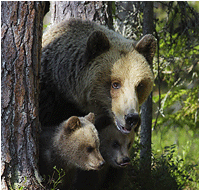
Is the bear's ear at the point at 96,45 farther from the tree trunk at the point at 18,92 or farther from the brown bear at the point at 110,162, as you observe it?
the brown bear at the point at 110,162

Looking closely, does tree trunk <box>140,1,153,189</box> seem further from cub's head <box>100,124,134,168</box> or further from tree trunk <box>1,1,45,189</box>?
tree trunk <box>1,1,45,189</box>

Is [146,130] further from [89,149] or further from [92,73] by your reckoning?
[89,149]

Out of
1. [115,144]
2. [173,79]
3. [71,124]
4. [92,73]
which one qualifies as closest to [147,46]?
[92,73]

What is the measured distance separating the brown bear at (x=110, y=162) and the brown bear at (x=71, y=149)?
51cm

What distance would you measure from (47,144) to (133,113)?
1.31 m

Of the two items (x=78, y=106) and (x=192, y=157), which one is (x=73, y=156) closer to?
(x=78, y=106)

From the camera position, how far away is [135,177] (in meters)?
6.12

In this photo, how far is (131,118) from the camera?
4098 millimetres

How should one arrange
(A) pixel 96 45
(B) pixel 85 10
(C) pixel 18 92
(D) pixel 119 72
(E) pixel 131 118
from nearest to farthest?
(C) pixel 18 92, (E) pixel 131 118, (D) pixel 119 72, (A) pixel 96 45, (B) pixel 85 10

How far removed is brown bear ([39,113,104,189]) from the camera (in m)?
4.21

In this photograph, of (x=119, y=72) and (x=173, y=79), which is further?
(x=173, y=79)

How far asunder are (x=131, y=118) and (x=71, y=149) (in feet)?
3.03

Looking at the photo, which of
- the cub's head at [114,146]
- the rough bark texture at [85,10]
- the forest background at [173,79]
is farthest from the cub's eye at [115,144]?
the rough bark texture at [85,10]

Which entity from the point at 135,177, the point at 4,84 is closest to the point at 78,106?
the point at 4,84
